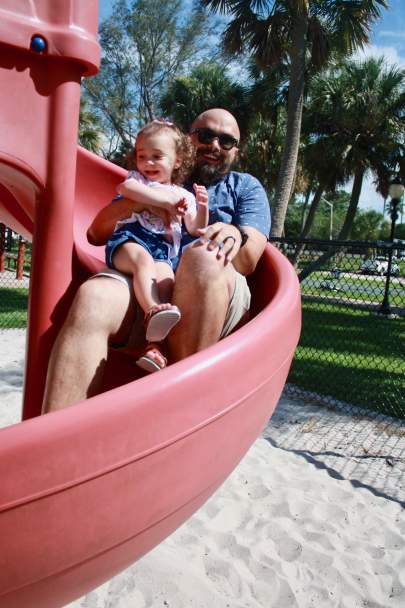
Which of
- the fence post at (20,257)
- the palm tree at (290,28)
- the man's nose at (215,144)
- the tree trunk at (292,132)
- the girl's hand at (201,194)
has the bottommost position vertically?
the fence post at (20,257)

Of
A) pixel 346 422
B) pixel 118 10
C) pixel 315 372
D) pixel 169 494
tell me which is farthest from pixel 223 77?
pixel 169 494

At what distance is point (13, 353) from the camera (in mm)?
5492

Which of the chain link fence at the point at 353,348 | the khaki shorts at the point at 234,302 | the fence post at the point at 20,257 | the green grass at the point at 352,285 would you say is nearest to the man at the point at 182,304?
the khaki shorts at the point at 234,302

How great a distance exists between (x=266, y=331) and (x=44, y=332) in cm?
71

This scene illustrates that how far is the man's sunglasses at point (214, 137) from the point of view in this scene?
6.98 feet

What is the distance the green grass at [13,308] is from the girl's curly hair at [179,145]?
5374mm

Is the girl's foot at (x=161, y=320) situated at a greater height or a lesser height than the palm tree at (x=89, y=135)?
lesser

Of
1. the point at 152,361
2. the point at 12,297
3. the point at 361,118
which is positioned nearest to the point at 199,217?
the point at 152,361

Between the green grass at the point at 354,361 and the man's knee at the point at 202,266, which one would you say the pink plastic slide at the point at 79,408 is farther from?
the green grass at the point at 354,361

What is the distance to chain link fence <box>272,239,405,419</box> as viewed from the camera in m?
4.61

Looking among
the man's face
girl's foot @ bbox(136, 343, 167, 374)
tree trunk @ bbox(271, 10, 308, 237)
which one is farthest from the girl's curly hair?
tree trunk @ bbox(271, 10, 308, 237)

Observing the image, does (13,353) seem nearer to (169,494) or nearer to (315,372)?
(315,372)

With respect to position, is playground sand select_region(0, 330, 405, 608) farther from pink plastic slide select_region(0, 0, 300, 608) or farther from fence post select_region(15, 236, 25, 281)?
fence post select_region(15, 236, 25, 281)

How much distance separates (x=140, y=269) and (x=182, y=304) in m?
0.17
